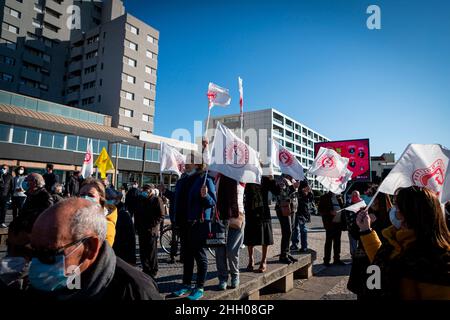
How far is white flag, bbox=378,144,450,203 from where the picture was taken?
9.88ft

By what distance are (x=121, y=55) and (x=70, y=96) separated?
1334cm

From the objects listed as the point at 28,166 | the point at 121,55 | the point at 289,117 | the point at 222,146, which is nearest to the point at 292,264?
the point at 222,146

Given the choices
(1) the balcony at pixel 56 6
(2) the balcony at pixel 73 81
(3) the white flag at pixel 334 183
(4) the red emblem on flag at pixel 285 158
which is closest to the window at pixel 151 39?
(2) the balcony at pixel 73 81

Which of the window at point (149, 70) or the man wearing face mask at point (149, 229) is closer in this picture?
the man wearing face mask at point (149, 229)

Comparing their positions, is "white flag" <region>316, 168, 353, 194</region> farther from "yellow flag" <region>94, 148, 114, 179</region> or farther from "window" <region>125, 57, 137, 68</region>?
"window" <region>125, 57, 137, 68</region>

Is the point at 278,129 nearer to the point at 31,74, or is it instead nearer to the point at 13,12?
the point at 31,74

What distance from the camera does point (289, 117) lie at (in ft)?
240

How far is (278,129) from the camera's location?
67938mm

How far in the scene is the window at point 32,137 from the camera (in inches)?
1136

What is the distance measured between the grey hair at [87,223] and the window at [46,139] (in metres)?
34.1

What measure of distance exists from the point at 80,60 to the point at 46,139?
27.4m

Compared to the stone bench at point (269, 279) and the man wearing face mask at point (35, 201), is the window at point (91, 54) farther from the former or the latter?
the stone bench at point (269, 279)

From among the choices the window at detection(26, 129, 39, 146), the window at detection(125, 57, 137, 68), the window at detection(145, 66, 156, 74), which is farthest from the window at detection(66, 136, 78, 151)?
the window at detection(145, 66, 156, 74)

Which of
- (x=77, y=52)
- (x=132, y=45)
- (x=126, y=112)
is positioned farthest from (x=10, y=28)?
(x=126, y=112)
